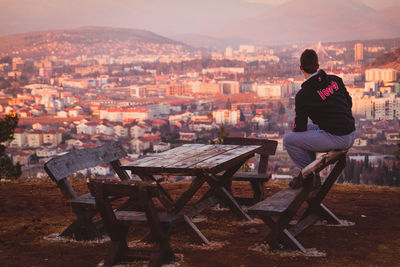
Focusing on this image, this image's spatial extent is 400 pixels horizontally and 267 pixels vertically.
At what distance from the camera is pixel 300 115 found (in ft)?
14.8

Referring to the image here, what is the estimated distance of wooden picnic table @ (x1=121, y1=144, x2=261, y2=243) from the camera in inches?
168

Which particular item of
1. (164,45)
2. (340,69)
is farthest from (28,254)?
(164,45)

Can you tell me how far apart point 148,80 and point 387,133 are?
56508mm

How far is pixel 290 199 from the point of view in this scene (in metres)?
4.32

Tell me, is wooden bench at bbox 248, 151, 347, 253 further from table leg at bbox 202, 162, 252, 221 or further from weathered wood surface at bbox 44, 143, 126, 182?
weathered wood surface at bbox 44, 143, 126, 182

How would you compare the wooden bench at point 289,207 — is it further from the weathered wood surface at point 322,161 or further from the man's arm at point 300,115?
the man's arm at point 300,115

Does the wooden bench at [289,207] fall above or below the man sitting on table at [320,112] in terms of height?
below

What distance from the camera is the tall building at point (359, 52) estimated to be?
85375 millimetres

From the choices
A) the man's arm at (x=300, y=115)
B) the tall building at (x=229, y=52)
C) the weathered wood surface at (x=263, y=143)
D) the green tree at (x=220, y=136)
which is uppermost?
the tall building at (x=229, y=52)

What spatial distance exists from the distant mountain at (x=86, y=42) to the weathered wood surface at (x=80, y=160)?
8958 cm

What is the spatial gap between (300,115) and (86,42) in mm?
104433

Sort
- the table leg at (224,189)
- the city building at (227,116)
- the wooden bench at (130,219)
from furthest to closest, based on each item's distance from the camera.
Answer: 1. the city building at (227,116)
2. the table leg at (224,189)
3. the wooden bench at (130,219)

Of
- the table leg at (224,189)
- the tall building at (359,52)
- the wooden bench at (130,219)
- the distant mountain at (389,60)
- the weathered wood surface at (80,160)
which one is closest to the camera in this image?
the wooden bench at (130,219)

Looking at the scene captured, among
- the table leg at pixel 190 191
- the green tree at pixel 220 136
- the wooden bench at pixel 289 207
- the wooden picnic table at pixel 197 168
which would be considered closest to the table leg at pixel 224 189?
the wooden picnic table at pixel 197 168
